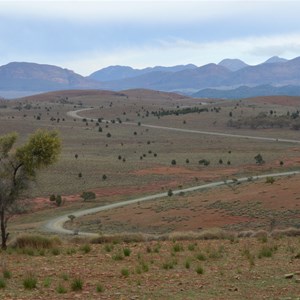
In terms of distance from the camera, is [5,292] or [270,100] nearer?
[5,292]

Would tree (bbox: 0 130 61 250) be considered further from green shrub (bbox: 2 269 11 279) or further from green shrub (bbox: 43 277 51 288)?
green shrub (bbox: 43 277 51 288)

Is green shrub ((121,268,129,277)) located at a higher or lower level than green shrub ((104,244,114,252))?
higher

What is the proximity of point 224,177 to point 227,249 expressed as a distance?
4551 centimetres

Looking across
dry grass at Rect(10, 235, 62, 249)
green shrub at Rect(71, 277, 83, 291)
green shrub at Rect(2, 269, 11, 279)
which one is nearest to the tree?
dry grass at Rect(10, 235, 62, 249)

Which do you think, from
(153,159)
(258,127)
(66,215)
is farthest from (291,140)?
(66,215)

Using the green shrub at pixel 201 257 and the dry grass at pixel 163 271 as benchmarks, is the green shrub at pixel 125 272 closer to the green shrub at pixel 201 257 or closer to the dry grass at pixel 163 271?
the dry grass at pixel 163 271

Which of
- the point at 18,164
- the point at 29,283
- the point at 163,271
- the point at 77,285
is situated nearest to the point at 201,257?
the point at 163,271

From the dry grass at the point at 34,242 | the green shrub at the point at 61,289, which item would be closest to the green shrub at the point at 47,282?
the green shrub at the point at 61,289

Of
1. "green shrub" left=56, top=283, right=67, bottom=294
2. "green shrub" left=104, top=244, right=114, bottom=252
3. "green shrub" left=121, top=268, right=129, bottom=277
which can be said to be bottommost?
"green shrub" left=104, top=244, right=114, bottom=252

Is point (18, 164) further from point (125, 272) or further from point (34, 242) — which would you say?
point (125, 272)

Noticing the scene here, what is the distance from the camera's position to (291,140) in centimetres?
10519

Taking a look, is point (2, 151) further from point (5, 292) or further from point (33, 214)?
point (33, 214)

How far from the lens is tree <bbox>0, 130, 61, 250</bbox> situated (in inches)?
867

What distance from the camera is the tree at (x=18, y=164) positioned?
22.0 meters
